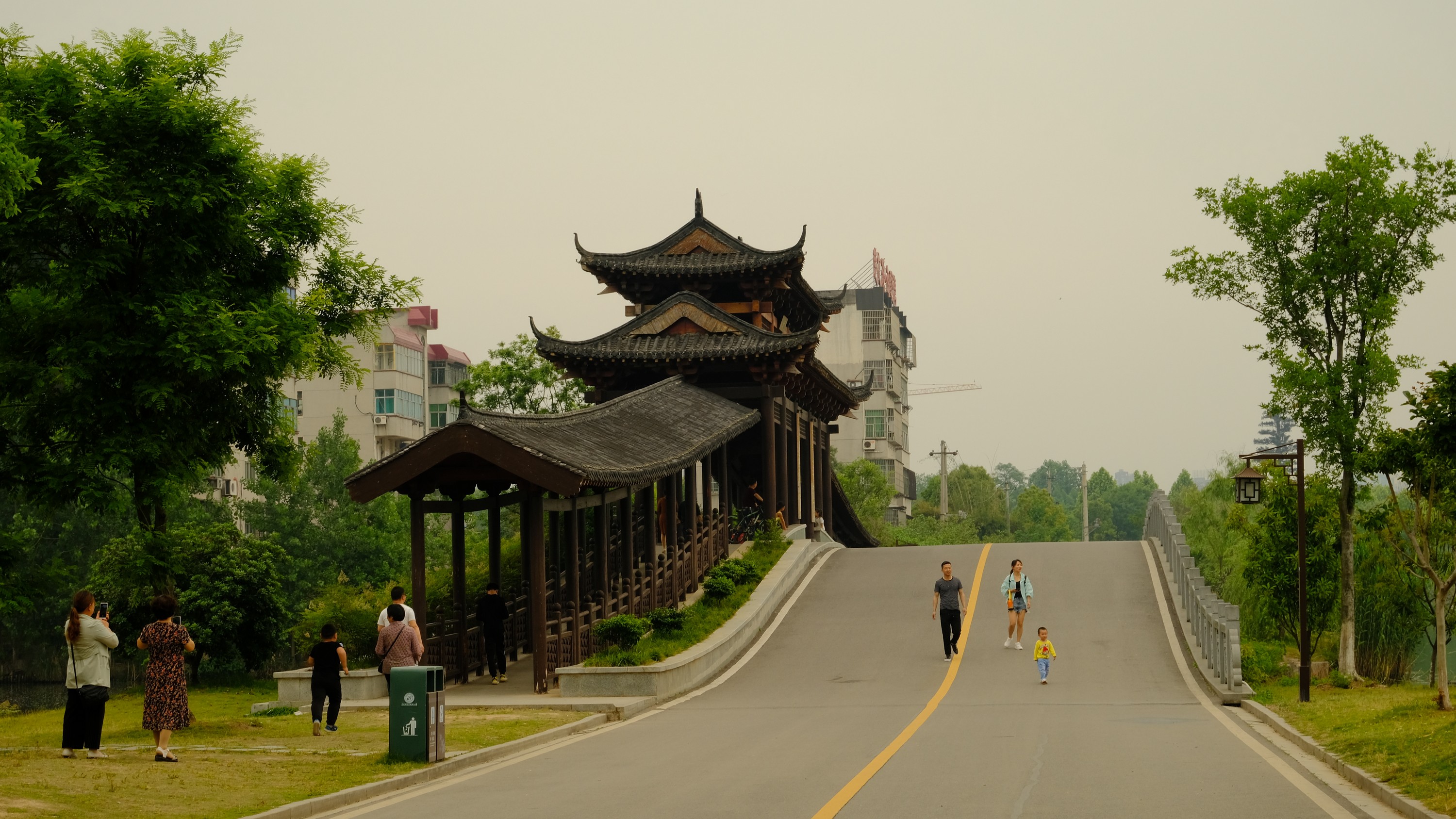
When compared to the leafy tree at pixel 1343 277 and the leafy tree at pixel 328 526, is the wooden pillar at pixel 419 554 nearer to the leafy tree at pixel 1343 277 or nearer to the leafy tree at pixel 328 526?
the leafy tree at pixel 1343 277

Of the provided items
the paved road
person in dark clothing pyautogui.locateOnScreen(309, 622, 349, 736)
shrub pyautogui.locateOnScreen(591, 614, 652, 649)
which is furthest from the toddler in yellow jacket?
person in dark clothing pyautogui.locateOnScreen(309, 622, 349, 736)

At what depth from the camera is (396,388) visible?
7000 centimetres

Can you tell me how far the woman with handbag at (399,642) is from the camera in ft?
50.8

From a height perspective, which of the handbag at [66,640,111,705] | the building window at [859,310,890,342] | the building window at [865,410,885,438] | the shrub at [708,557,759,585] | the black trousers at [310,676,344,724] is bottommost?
the black trousers at [310,676,344,724]

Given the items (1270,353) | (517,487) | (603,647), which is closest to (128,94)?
(517,487)

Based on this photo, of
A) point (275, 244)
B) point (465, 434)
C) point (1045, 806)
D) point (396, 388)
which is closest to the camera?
point (1045, 806)

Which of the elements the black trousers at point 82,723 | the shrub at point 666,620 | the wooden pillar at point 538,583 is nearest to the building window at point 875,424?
the shrub at point 666,620

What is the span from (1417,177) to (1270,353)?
4.55 meters

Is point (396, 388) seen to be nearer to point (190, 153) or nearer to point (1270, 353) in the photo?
point (1270, 353)

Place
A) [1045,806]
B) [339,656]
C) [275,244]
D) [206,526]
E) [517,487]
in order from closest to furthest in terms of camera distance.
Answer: [1045,806] → [339,656] → [275,244] → [517,487] → [206,526]

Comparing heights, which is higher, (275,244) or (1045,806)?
(275,244)

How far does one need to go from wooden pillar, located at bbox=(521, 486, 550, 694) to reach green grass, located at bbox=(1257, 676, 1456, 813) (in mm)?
9666

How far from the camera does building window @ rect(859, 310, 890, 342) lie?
318ft

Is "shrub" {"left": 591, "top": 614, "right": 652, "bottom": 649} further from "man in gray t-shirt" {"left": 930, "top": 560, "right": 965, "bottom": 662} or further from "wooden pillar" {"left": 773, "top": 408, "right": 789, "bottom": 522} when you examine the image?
"wooden pillar" {"left": 773, "top": 408, "right": 789, "bottom": 522}
